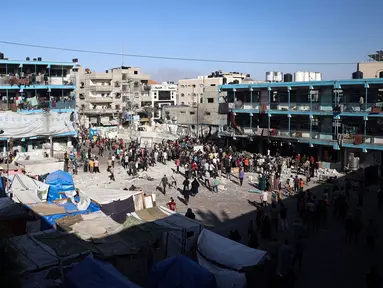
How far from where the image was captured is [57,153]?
115 feet

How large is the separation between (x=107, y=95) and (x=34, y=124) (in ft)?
102

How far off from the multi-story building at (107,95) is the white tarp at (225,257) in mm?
51261

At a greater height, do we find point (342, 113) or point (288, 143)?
point (342, 113)

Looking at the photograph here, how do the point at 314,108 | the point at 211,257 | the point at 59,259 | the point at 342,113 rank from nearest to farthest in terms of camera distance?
the point at 59,259 → the point at 211,257 → the point at 342,113 → the point at 314,108

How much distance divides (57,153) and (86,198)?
19.9 meters

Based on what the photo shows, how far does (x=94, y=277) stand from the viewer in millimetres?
9352

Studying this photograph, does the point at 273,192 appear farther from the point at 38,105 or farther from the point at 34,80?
the point at 34,80

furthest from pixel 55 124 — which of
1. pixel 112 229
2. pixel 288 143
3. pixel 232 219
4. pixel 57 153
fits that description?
pixel 112 229

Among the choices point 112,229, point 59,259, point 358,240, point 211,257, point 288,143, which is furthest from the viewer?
point 288,143

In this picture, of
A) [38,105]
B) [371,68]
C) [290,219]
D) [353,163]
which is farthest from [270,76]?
[290,219]

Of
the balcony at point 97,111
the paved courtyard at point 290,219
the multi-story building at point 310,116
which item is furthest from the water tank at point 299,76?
the balcony at point 97,111

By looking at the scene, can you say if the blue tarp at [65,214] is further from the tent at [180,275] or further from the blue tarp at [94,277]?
the tent at [180,275]

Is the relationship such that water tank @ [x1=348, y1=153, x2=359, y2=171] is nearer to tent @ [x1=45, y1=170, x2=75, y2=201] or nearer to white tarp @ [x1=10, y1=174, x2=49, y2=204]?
tent @ [x1=45, y1=170, x2=75, y2=201]

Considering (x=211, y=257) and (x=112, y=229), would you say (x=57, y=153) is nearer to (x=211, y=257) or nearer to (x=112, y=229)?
(x=112, y=229)
